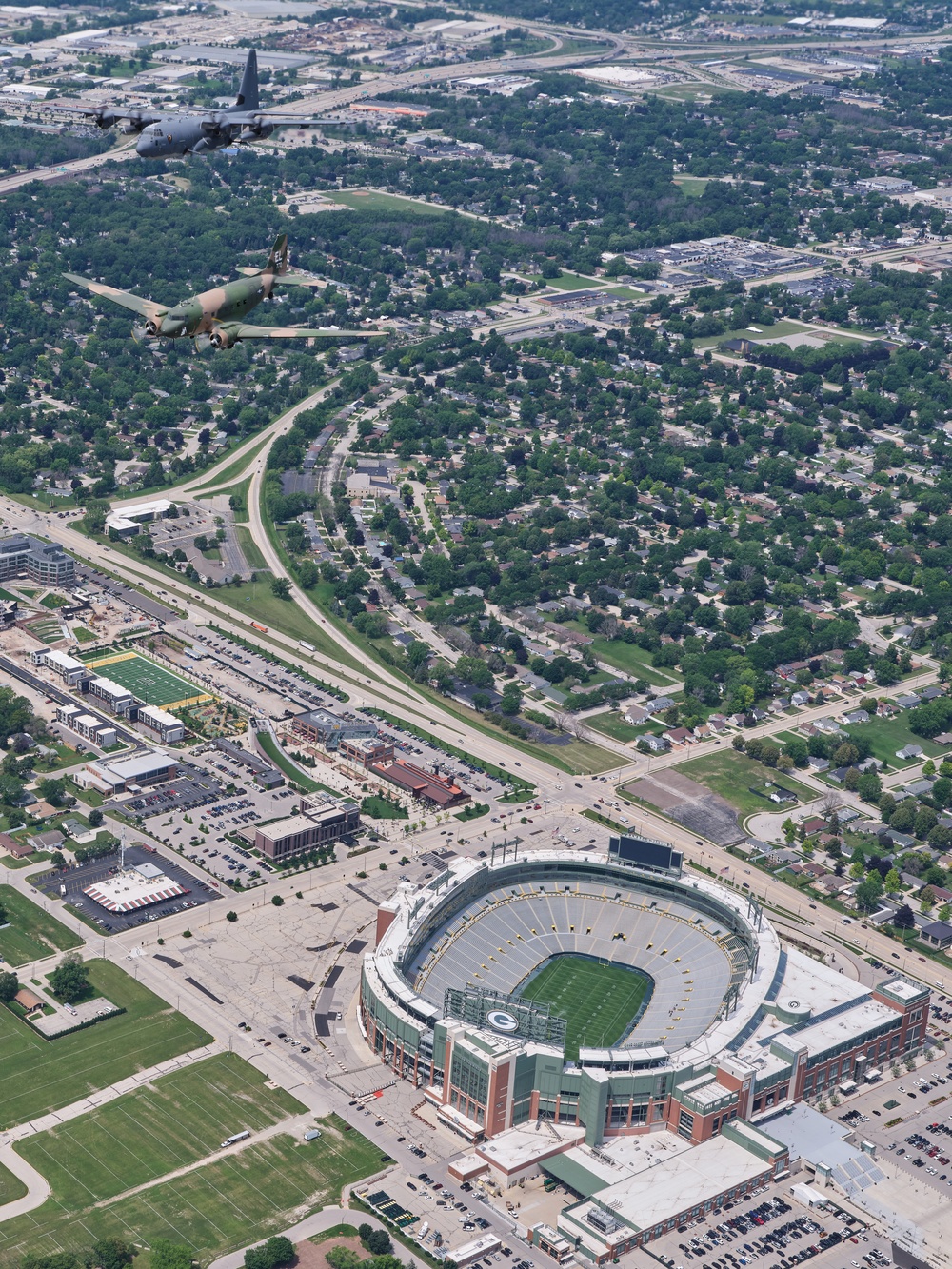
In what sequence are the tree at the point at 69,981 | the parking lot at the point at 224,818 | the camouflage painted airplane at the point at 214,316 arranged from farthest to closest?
the parking lot at the point at 224,818, the tree at the point at 69,981, the camouflage painted airplane at the point at 214,316

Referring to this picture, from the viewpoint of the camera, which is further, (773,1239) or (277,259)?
(773,1239)

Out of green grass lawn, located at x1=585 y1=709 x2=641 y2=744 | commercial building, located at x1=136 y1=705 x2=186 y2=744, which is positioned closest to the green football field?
commercial building, located at x1=136 y1=705 x2=186 y2=744

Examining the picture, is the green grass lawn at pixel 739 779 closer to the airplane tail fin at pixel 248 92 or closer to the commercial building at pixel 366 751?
the commercial building at pixel 366 751

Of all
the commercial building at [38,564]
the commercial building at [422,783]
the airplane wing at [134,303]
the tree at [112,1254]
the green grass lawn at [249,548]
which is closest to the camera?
the airplane wing at [134,303]

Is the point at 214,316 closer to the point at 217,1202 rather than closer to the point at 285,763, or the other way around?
the point at 217,1202

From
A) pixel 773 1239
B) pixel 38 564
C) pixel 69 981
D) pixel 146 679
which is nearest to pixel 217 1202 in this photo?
pixel 69 981

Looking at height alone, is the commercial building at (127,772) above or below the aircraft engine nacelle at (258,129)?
below

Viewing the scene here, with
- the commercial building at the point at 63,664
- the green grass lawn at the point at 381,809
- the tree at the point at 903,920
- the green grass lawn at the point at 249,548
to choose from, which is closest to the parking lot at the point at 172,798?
the green grass lawn at the point at 381,809
